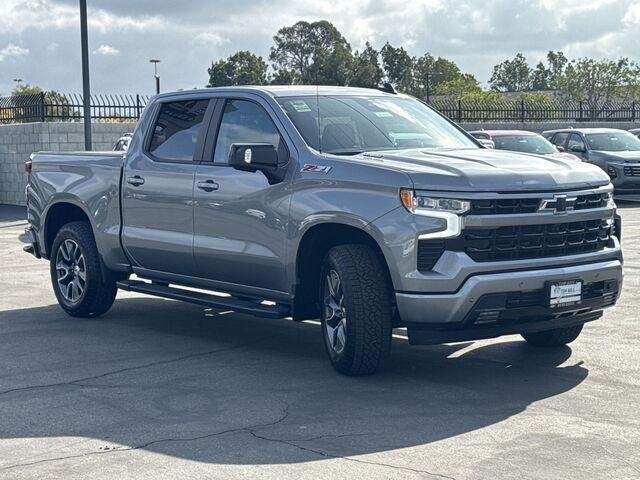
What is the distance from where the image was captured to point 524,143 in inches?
963

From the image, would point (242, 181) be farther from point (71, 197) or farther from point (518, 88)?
point (518, 88)

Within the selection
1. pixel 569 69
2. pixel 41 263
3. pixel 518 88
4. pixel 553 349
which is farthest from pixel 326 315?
pixel 518 88

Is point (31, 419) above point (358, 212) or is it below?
below

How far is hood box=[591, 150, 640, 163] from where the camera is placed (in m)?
25.1

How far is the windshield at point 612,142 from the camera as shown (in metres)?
25.9

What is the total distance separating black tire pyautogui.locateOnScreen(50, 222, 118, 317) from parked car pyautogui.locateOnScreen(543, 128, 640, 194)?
1594 centimetres

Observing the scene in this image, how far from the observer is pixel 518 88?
134125mm

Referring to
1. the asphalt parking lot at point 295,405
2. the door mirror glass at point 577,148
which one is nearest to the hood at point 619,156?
the door mirror glass at point 577,148

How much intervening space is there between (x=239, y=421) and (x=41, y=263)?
9.10 m

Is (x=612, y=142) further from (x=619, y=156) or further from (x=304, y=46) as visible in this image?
(x=304, y=46)

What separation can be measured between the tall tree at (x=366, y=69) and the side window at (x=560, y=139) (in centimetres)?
5886

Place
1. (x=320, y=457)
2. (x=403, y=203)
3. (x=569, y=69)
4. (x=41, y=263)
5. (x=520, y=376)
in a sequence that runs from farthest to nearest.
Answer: (x=569, y=69) → (x=41, y=263) → (x=520, y=376) → (x=403, y=203) → (x=320, y=457)

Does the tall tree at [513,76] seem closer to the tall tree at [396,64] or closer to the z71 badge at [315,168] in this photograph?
the tall tree at [396,64]

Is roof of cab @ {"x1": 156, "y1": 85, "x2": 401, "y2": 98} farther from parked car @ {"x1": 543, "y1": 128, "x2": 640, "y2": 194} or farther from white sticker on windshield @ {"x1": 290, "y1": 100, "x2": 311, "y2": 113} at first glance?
parked car @ {"x1": 543, "y1": 128, "x2": 640, "y2": 194}
